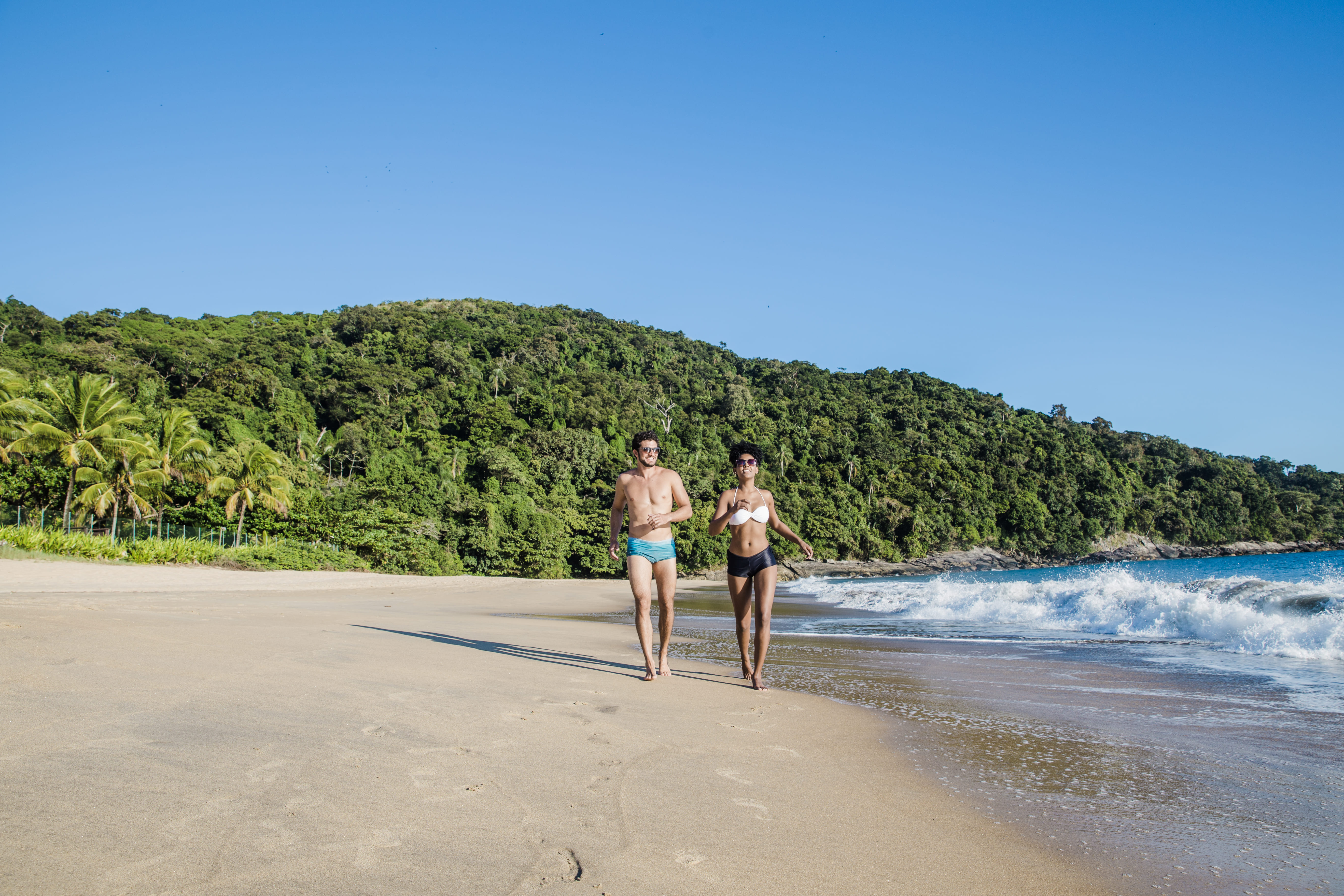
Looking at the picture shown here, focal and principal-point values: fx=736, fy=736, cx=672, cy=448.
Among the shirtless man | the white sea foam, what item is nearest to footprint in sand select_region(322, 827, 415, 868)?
the shirtless man

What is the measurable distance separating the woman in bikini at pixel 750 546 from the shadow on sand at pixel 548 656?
45 cm

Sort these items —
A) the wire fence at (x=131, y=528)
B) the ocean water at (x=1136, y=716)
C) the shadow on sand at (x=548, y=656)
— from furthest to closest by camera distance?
1. the wire fence at (x=131, y=528)
2. the shadow on sand at (x=548, y=656)
3. the ocean water at (x=1136, y=716)

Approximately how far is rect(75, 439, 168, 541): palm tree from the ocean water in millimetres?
24003

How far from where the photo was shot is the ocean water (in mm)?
2691

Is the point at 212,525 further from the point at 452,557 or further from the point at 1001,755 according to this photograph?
the point at 1001,755

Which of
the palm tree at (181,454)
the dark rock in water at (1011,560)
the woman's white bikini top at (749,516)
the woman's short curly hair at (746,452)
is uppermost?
the palm tree at (181,454)

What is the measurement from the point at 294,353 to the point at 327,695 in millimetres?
84329

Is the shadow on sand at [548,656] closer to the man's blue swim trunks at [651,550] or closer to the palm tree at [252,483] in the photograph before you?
the man's blue swim trunks at [651,550]

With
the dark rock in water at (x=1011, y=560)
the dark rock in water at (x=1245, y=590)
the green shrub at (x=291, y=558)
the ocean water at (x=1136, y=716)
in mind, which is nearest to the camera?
the ocean water at (x=1136, y=716)

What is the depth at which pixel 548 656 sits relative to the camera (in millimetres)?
6859

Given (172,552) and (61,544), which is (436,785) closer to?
(61,544)

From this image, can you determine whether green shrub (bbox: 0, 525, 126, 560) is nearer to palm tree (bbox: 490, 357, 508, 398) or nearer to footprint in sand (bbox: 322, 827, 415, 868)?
footprint in sand (bbox: 322, 827, 415, 868)

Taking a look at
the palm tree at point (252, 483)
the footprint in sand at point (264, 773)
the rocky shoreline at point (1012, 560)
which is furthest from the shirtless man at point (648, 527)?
the rocky shoreline at point (1012, 560)

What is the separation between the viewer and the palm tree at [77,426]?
2508 cm
